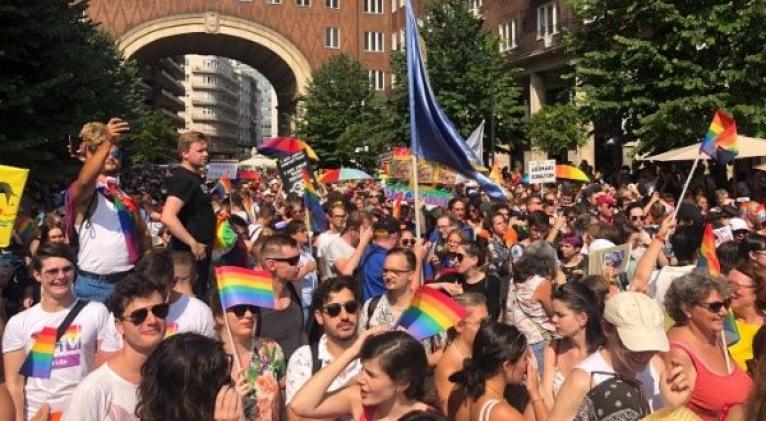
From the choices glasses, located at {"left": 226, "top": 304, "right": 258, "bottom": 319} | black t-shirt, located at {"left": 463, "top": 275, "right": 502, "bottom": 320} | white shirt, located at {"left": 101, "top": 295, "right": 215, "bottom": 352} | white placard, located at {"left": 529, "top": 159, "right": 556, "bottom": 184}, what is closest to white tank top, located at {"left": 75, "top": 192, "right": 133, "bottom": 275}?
white shirt, located at {"left": 101, "top": 295, "right": 215, "bottom": 352}

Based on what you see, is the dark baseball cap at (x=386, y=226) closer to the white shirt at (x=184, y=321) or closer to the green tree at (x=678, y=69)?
the white shirt at (x=184, y=321)

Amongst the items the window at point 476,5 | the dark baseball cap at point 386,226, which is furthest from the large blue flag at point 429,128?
the window at point 476,5

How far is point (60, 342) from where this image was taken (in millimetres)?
5152

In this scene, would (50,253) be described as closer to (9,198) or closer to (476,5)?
(9,198)

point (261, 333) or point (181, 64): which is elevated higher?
point (181, 64)

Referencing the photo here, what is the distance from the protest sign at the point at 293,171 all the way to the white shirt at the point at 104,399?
9086 mm

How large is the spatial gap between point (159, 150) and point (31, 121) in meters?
64.0

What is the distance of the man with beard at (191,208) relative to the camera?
277 inches

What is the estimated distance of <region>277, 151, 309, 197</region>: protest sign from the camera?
1321 cm

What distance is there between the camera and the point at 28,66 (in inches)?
724

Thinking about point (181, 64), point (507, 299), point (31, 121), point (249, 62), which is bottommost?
point (507, 299)

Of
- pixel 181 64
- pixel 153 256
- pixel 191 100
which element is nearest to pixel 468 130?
pixel 153 256

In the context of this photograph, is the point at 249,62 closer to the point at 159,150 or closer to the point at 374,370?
the point at 159,150

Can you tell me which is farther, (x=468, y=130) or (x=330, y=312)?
(x=468, y=130)
